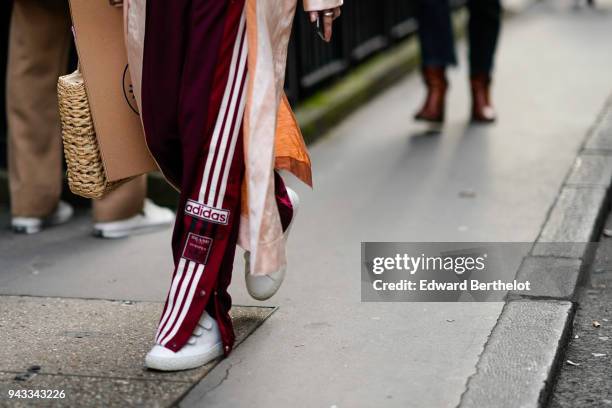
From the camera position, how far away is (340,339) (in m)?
3.66

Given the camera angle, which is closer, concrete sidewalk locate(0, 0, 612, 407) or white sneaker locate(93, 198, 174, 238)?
concrete sidewalk locate(0, 0, 612, 407)

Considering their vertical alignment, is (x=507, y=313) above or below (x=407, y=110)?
above

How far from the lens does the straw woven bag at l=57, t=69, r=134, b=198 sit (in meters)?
3.51

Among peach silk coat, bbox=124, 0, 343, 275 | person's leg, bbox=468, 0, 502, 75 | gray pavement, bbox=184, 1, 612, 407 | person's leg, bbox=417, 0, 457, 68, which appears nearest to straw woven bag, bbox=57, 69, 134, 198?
peach silk coat, bbox=124, 0, 343, 275

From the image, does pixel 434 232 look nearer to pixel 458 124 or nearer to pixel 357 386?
pixel 357 386

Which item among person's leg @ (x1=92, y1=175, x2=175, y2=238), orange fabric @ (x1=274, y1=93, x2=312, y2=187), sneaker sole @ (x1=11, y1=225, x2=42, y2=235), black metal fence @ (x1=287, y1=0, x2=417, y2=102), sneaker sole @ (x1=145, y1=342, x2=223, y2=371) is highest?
orange fabric @ (x1=274, y1=93, x2=312, y2=187)

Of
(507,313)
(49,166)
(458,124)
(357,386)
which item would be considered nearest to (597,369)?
(507,313)

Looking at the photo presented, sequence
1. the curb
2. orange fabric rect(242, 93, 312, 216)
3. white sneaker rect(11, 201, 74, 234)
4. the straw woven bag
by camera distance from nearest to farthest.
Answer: the curb < the straw woven bag < orange fabric rect(242, 93, 312, 216) < white sneaker rect(11, 201, 74, 234)

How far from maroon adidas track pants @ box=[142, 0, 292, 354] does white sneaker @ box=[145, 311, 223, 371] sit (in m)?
0.03

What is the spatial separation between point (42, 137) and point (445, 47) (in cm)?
259

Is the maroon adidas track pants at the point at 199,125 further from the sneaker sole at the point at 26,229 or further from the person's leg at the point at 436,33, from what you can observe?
the person's leg at the point at 436,33

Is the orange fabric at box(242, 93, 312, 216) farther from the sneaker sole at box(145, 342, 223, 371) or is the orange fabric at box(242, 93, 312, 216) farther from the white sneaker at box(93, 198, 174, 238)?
the white sneaker at box(93, 198, 174, 238)

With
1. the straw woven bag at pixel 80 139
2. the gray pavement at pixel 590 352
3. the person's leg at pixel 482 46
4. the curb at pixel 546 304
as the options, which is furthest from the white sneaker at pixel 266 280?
the person's leg at pixel 482 46

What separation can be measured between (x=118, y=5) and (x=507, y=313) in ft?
5.35
